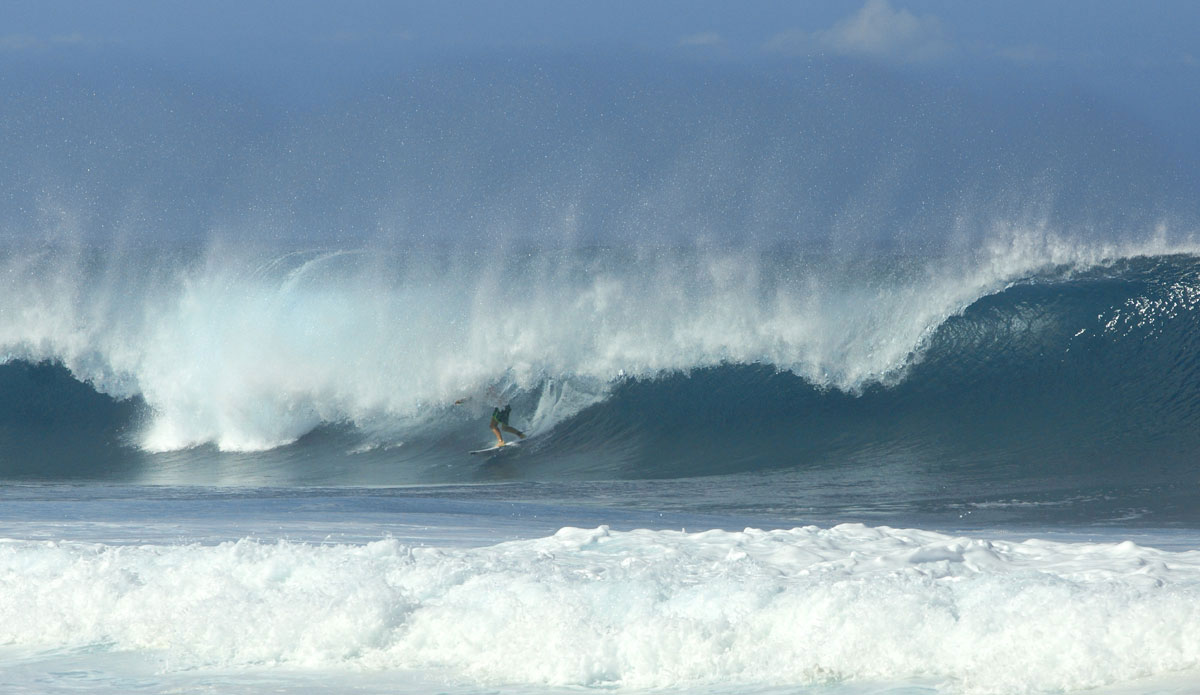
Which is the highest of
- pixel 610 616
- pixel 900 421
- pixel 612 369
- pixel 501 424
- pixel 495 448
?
pixel 612 369

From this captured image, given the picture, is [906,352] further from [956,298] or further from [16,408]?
[16,408]

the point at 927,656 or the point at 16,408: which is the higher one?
the point at 16,408

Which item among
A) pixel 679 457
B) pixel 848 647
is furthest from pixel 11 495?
pixel 848 647

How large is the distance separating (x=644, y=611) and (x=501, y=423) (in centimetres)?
866

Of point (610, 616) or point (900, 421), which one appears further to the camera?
point (900, 421)

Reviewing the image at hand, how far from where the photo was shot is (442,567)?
490 cm

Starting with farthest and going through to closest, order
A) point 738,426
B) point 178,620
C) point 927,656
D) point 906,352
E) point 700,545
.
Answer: point 906,352 < point 738,426 < point 700,545 < point 178,620 < point 927,656

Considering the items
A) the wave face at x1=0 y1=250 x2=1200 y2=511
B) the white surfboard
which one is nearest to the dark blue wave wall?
the wave face at x1=0 y1=250 x2=1200 y2=511

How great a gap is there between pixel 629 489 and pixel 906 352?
5.14 metres

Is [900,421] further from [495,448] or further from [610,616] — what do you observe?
[610,616]

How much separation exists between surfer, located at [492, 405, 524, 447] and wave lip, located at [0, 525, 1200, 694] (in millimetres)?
7306

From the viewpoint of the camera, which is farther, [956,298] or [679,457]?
[956,298]

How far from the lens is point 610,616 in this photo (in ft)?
14.3

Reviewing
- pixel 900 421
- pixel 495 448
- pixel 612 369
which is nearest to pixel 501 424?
pixel 495 448
